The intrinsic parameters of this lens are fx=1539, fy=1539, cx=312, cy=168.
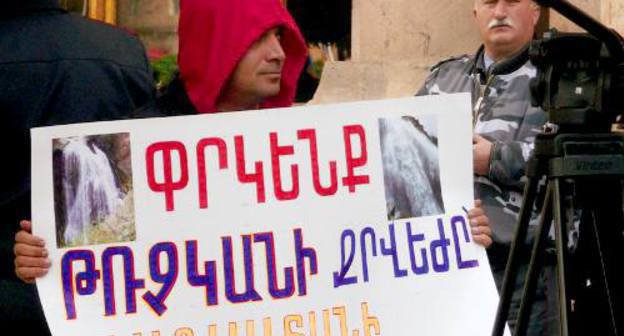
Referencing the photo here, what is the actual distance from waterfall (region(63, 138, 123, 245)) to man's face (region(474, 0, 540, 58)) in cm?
142

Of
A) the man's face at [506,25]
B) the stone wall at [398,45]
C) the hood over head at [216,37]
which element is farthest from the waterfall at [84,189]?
the stone wall at [398,45]

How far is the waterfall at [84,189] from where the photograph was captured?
363 cm

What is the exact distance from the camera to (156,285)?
364 cm

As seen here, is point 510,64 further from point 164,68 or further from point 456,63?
point 164,68

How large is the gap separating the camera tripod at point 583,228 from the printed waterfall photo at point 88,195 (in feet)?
3.19

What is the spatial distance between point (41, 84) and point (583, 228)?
145 cm

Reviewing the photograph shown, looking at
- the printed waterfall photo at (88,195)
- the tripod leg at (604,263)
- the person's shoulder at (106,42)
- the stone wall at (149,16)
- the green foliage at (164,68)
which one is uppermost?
the stone wall at (149,16)

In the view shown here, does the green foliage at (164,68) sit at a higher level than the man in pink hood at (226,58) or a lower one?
higher

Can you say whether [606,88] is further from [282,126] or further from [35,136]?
[35,136]

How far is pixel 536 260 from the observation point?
314 centimetres

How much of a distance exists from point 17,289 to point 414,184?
102cm

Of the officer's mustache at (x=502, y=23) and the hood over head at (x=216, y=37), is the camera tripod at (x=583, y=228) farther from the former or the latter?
the officer's mustache at (x=502, y=23)

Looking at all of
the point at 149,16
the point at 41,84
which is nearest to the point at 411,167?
the point at 41,84

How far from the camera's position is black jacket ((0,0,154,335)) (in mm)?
3805
